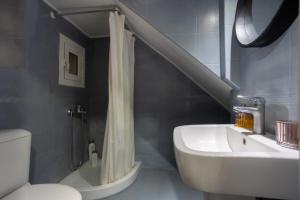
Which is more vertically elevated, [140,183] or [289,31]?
[289,31]

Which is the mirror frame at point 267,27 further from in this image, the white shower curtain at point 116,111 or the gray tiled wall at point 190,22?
the white shower curtain at point 116,111

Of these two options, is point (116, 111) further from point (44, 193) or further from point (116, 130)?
point (44, 193)

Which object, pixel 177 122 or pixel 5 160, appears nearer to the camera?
pixel 5 160

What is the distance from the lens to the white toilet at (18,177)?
1.01 m

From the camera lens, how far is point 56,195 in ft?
3.32

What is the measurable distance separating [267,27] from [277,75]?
0.80ft

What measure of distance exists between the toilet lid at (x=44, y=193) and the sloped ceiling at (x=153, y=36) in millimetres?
1281

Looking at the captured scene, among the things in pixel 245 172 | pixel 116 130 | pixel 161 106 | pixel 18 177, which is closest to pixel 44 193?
pixel 18 177

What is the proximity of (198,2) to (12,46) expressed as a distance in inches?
60.5

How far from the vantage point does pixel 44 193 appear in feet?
3.42

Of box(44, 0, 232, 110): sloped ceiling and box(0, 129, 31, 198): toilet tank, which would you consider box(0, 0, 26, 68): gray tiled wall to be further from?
box(0, 129, 31, 198): toilet tank

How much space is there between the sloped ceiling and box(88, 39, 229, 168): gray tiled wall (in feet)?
0.37

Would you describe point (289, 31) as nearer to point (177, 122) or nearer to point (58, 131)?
point (177, 122)

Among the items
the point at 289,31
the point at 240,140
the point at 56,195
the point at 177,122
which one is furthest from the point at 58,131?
the point at 289,31
